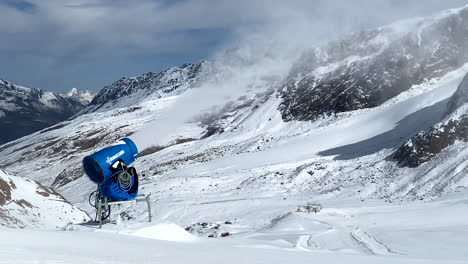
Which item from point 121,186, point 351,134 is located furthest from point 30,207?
point 351,134

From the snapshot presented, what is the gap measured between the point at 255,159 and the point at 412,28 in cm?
7331

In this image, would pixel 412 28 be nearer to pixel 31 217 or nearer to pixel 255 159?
pixel 255 159

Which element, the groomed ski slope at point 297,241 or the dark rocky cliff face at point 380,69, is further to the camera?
the dark rocky cliff face at point 380,69

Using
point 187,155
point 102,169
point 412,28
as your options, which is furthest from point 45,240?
point 412,28

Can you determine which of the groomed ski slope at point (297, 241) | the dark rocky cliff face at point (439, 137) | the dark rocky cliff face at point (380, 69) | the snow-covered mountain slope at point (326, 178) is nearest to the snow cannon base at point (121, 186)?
the groomed ski slope at point (297, 241)

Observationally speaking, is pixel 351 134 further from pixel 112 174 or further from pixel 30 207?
pixel 112 174

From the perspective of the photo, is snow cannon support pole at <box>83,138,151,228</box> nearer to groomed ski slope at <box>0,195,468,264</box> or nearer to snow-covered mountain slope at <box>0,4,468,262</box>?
groomed ski slope at <box>0,195,468,264</box>

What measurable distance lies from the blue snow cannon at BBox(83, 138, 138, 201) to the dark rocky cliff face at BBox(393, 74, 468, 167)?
1815 inches

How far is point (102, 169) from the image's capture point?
1543 centimetres

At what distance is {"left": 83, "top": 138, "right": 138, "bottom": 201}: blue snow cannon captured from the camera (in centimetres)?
1550

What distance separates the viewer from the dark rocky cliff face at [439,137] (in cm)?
5594

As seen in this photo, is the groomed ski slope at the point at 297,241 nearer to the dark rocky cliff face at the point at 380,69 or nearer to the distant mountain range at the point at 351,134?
the distant mountain range at the point at 351,134

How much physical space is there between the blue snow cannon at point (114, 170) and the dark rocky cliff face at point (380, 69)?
10297cm

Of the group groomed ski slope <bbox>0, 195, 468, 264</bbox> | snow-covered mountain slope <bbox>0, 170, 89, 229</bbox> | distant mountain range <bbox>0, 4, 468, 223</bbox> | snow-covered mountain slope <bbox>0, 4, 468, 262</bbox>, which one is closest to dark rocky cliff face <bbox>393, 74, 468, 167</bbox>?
distant mountain range <bbox>0, 4, 468, 223</bbox>
